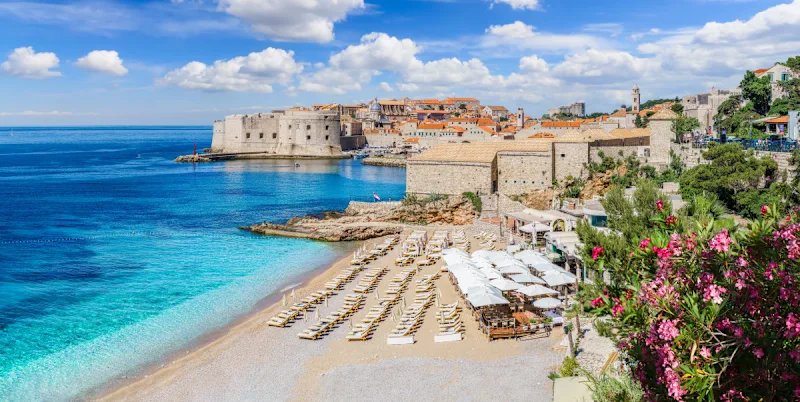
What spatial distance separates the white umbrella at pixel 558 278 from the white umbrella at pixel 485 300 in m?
1.23

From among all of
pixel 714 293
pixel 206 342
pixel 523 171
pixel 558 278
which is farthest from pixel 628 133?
pixel 714 293

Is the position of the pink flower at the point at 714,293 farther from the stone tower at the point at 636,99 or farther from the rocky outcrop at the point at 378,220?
the stone tower at the point at 636,99

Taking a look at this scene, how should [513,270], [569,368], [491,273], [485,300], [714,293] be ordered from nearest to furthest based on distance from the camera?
[714,293], [569,368], [485,300], [513,270], [491,273]

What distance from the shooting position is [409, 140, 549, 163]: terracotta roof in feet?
83.5

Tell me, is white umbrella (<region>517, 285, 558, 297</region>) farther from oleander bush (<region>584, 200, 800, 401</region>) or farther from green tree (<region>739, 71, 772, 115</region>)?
green tree (<region>739, 71, 772, 115</region>)

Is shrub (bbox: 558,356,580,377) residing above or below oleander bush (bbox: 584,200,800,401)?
below

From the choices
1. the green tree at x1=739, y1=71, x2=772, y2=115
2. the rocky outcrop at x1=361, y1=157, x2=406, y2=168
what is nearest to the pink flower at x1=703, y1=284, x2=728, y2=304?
the green tree at x1=739, y1=71, x2=772, y2=115

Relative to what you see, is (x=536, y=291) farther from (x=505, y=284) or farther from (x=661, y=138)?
(x=661, y=138)

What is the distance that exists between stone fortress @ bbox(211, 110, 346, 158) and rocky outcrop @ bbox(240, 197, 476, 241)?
45373mm

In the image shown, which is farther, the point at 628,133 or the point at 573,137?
the point at 628,133

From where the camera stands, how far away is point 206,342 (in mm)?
12750

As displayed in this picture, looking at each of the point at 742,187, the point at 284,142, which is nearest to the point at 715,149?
the point at 742,187

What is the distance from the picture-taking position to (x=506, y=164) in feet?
84.3

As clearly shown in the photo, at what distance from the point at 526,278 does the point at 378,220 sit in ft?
41.8
